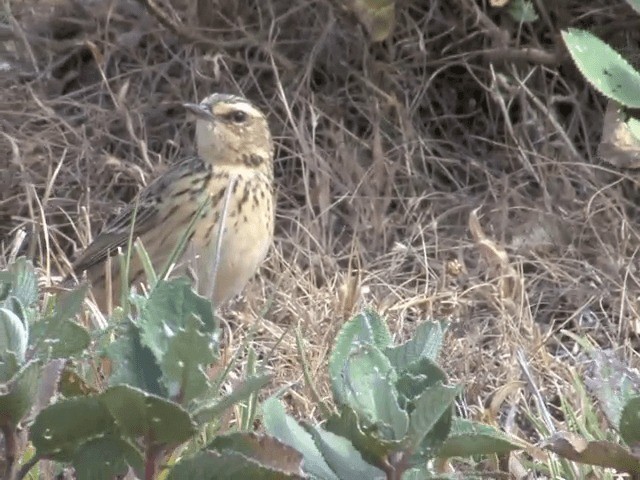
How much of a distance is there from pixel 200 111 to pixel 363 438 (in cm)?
379

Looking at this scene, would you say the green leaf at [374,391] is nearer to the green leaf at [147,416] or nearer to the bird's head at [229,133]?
the green leaf at [147,416]

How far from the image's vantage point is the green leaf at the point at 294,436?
1.67 meters

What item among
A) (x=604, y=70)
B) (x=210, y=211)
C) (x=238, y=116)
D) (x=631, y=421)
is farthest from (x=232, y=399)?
(x=238, y=116)

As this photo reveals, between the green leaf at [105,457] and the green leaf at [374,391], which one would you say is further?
the green leaf at [105,457]

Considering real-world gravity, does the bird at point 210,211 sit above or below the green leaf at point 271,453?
below

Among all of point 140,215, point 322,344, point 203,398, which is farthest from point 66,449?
point 140,215

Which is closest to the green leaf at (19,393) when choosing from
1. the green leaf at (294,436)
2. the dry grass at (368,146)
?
the green leaf at (294,436)

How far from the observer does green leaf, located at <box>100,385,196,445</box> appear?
60.4 inches

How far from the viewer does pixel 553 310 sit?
4.77m

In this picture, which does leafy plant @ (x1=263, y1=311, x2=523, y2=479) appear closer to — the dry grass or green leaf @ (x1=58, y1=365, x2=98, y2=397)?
green leaf @ (x1=58, y1=365, x2=98, y2=397)

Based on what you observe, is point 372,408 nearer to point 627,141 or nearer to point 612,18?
point 627,141

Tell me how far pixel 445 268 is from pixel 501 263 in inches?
7.4

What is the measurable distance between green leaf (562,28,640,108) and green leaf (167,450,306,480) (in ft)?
9.51

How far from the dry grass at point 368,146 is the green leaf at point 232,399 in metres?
2.75
